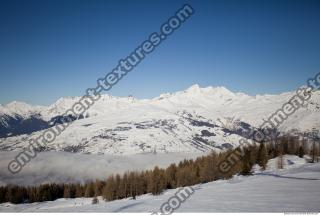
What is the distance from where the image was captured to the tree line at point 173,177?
98.3 feet

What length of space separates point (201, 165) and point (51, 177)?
114 metres

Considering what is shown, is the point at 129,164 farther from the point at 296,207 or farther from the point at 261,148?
the point at 296,207

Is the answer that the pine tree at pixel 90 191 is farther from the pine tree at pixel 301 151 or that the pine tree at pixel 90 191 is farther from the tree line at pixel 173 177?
the pine tree at pixel 301 151

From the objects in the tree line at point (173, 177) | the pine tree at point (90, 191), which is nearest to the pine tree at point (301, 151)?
the tree line at point (173, 177)

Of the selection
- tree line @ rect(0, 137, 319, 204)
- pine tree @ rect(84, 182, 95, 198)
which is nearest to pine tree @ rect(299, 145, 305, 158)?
tree line @ rect(0, 137, 319, 204)

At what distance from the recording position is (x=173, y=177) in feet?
108

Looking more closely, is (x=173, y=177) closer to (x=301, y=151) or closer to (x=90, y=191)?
(x=90, y=191)

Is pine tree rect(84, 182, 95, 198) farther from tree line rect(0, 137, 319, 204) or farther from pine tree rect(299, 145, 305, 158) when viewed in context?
pine tree rect(299, 145, 305, 158)

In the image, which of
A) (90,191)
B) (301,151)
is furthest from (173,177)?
(301,151)

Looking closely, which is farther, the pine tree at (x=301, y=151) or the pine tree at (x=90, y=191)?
the pine tree at (x=90, y=191)

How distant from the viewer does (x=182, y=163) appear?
1500 inches

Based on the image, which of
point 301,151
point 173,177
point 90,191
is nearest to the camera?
point 173,177

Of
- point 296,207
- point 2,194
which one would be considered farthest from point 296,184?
point 2,194

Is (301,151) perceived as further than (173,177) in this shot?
Yes
